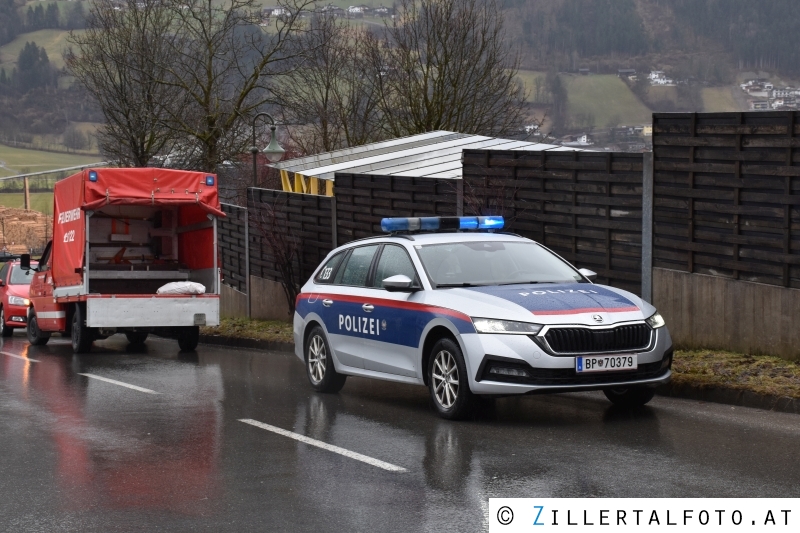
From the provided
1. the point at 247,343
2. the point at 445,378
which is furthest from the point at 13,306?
the point at 445,378

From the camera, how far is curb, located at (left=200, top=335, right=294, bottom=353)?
2020 centimetres

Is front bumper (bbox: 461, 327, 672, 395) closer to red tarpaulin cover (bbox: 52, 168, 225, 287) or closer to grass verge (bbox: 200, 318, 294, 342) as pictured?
grass verge (bbox: 200, 318, 294, 342)

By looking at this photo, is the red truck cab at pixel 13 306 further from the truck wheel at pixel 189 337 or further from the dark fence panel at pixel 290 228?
the truck wheel at pixel 189 337

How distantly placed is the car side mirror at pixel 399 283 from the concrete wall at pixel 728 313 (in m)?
4.08

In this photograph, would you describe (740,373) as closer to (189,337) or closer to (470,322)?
(470,322)

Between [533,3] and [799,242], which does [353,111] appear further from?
[533,3]

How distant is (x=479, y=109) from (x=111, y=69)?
1326 cm

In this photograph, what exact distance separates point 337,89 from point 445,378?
145 ft

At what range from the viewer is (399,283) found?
10617mm

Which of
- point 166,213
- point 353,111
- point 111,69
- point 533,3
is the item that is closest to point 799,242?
point 166,213

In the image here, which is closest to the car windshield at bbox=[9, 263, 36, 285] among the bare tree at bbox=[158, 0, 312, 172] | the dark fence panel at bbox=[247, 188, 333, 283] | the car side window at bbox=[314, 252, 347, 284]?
the dark fence panel at bbox=[247, 188, 333, 283]

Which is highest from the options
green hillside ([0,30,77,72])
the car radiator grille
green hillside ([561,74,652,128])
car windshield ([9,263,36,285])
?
green hillside ([0,30,77,72])

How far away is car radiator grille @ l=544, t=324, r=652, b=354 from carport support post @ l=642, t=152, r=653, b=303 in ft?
14.5

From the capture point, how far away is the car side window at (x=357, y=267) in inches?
469
